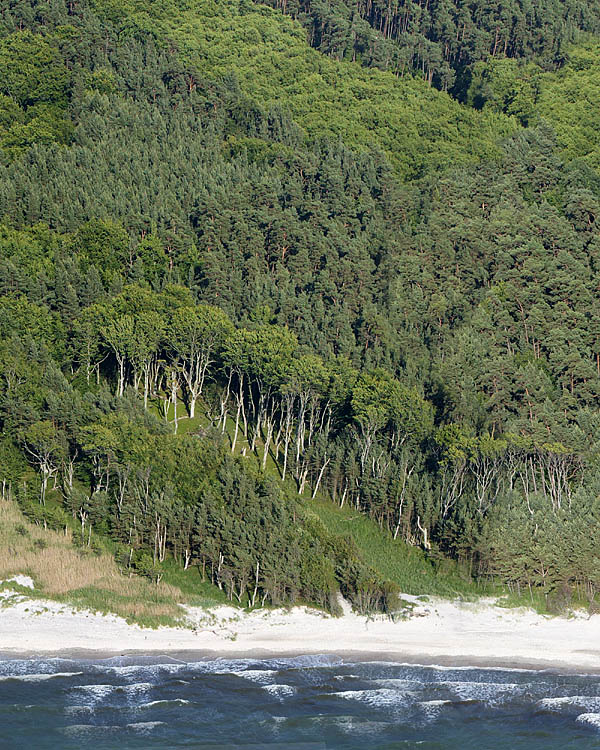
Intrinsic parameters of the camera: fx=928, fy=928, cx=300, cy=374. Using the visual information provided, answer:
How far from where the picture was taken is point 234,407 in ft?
313

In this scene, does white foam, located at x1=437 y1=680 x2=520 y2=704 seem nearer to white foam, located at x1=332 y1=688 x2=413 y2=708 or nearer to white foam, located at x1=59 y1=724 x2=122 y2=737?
white foam, located at x1=332 y1=688 x2=413 y2=708

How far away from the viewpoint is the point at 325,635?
65250 millimetres

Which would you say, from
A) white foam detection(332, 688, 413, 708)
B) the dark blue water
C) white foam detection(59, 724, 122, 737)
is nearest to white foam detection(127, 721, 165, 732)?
the dark blue water

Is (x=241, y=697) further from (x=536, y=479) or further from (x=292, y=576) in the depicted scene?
(x=536, y=479)

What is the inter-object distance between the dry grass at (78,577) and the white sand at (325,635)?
123 centimetres

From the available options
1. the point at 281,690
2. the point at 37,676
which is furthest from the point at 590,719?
the point at 37,676

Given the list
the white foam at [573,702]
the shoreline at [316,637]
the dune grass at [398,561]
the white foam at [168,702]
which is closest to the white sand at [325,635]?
the shoreline at [316,637]

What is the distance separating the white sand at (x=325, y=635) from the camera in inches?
2447

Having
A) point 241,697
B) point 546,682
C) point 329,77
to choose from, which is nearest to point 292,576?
point 241,697

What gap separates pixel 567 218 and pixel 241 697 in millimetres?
99295

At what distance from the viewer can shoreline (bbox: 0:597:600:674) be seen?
61625mm

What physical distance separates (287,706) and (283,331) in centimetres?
4818

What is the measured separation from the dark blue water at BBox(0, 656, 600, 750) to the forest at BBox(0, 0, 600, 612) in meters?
10.7

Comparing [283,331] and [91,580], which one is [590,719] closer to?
[91,580]
